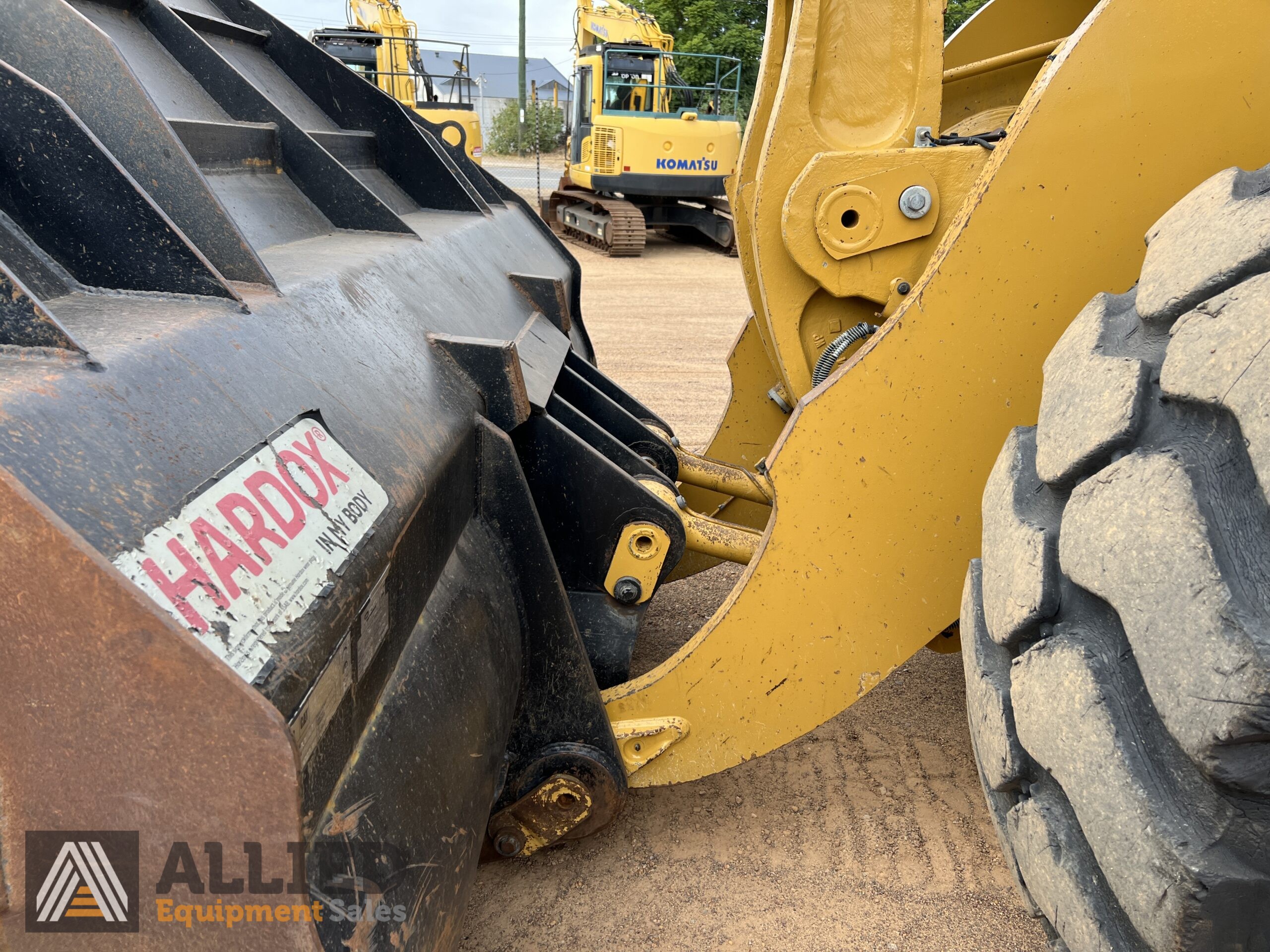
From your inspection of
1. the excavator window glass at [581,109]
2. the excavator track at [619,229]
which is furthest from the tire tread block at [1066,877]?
the excavator window glass at [581,109]

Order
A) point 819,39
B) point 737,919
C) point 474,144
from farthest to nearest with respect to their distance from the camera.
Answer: point 474,144 < point 819,39 < point 737,919

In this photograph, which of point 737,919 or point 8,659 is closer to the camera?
point 8,659

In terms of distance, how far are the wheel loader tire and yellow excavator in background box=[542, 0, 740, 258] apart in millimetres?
11550

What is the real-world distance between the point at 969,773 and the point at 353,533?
1.75 metres

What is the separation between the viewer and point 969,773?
7.28 ft

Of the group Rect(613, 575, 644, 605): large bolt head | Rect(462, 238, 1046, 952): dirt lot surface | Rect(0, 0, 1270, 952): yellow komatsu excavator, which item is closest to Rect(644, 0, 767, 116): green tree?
Rect(0, 0, 1270, 952): yellow komatsu excavator

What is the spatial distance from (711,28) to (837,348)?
27932mm

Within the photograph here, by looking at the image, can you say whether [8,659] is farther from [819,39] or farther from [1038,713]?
[819,39]

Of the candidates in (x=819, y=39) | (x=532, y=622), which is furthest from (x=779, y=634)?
(x=819, y=39)

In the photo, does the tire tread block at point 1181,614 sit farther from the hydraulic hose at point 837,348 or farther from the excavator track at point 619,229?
the excavator track at point 619,229

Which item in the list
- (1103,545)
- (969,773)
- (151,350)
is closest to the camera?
(151,350)

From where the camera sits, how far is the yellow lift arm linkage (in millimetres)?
1417

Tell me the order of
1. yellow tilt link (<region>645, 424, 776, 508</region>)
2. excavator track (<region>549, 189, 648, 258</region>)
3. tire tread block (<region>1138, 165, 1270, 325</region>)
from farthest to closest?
excavator track (<region>549, 189, 648, 258</region>), yellow tilt link (<region>645, 424, 776, 508</region>), tire tread block (<region>1138, 165, 1270, 325</region>)

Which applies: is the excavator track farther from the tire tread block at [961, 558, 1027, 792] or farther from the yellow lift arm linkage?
the tire tread block at [961, 558, 1027, 792]
